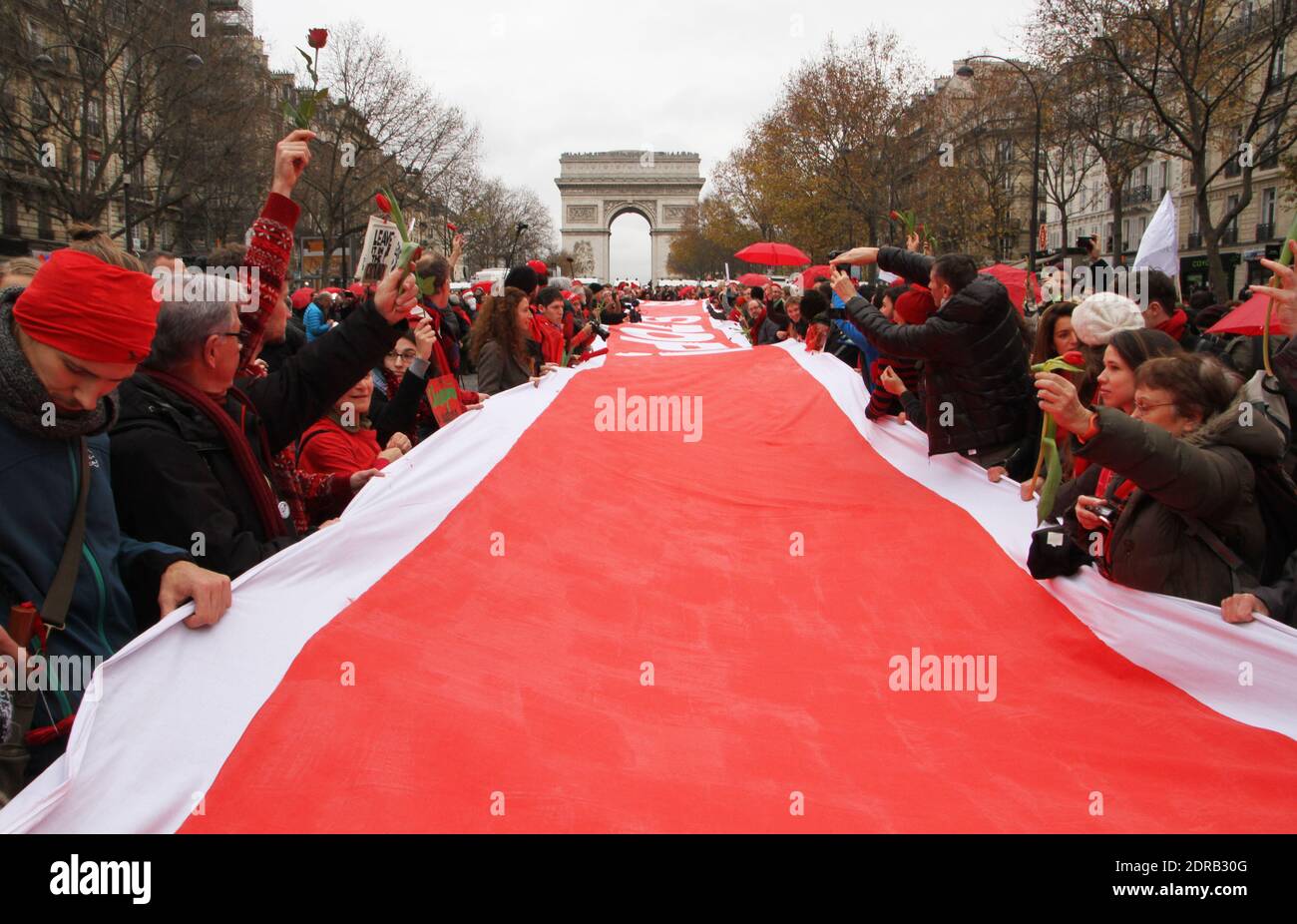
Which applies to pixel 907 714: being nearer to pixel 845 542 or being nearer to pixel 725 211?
pixel 845 542

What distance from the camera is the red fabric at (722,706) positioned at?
2480 millimetres

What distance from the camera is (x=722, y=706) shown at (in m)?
3.01

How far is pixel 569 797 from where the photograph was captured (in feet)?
8.20

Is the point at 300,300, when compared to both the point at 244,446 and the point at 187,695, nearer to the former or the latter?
the point at 244,446

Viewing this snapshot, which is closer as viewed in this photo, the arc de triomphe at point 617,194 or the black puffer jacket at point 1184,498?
the black puffer jacket at point 1184,498

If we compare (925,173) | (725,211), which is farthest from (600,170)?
(925,173)

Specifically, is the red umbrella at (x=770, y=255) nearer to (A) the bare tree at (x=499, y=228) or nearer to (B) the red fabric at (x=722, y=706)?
(B) the red fabric at (x=722, y=706)

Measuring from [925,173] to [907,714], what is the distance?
3793cm

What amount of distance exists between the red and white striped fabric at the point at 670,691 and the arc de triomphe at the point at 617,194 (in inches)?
4414

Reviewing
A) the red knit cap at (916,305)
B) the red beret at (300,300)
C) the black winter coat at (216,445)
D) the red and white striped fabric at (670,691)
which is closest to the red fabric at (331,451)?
the red and white striped fabric at (670,691)

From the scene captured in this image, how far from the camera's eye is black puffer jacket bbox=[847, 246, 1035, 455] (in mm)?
5176

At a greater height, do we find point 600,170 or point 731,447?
point 600,170

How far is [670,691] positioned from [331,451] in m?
2.22
